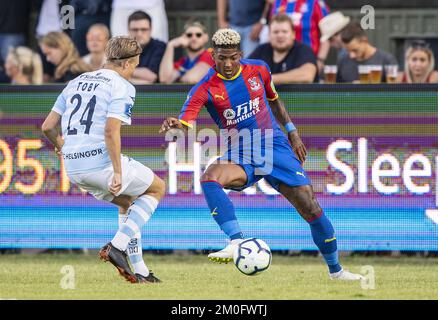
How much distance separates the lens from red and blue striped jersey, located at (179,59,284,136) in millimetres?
10250

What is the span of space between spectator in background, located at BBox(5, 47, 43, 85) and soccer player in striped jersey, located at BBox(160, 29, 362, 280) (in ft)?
14.4

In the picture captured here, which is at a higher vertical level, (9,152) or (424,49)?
(424,49)

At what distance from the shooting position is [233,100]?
1027cm

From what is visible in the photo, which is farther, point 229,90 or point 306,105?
point 306,105

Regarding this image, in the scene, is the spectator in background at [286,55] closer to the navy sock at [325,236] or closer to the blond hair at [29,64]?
the blond hair at [29,64]

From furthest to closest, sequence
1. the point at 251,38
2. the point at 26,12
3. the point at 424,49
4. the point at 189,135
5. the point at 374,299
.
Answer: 1. the point at 26,12
2. the point at 251,38
3. the point at 424,49
4. the point at 189,135
5. the point at 374,299

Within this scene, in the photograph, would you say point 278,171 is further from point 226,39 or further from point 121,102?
point 121,102

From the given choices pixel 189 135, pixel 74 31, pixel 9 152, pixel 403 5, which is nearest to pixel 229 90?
pixel 189 135

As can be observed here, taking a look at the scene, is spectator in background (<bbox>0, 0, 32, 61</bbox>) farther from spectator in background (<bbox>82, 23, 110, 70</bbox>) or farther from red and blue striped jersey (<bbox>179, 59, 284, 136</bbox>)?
red and blue striped jersey (<bbox>179, 59, 284, 136</bbox>)

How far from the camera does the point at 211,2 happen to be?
16.1m

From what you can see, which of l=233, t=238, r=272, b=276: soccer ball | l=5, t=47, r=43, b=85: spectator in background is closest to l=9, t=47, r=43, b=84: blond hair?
l=5, t=47, r=43, b=85: spectator in background

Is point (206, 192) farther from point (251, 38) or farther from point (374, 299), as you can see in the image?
point (251, 38)

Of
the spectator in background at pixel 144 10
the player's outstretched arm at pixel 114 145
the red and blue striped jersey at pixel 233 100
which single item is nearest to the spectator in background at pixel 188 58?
the spectator in background at pixel 144 10

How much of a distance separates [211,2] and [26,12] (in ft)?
7.88
